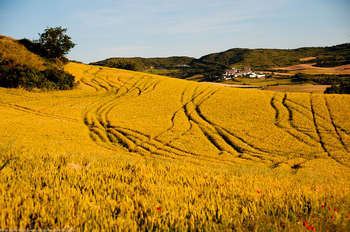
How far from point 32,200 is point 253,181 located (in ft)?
14.0

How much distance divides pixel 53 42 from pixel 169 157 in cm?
4775

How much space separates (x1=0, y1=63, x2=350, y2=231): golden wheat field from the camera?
9.64ft

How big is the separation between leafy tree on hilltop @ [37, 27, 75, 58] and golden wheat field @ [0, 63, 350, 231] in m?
5.80

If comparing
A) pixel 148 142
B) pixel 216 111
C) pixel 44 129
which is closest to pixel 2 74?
pixel 44 129

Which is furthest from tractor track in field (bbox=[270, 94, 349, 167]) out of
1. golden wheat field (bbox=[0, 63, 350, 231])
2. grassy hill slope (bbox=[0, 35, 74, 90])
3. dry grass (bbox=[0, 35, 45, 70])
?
dry grass (bbox=[0, 35, 45, 70])

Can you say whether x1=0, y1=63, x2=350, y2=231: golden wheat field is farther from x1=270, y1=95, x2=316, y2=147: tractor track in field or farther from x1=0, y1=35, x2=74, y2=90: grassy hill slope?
x1=0, y1=35, x2=74, y2=90: grassy hill slope

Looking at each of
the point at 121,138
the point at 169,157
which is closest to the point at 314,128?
the point at 169,157

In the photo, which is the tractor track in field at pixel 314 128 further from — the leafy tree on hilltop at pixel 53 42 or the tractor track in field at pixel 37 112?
the leafy tree on hilltop at pixel 53 42

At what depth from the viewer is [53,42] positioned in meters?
52.2

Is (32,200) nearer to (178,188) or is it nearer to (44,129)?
(178,188)

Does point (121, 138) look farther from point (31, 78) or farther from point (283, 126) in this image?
point (31, 78)

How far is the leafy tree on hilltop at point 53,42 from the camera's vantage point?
52.2 metres

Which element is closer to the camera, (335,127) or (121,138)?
(121,138)

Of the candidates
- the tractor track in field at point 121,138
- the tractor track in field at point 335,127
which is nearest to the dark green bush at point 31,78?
the tractor track in field at point 121,138
